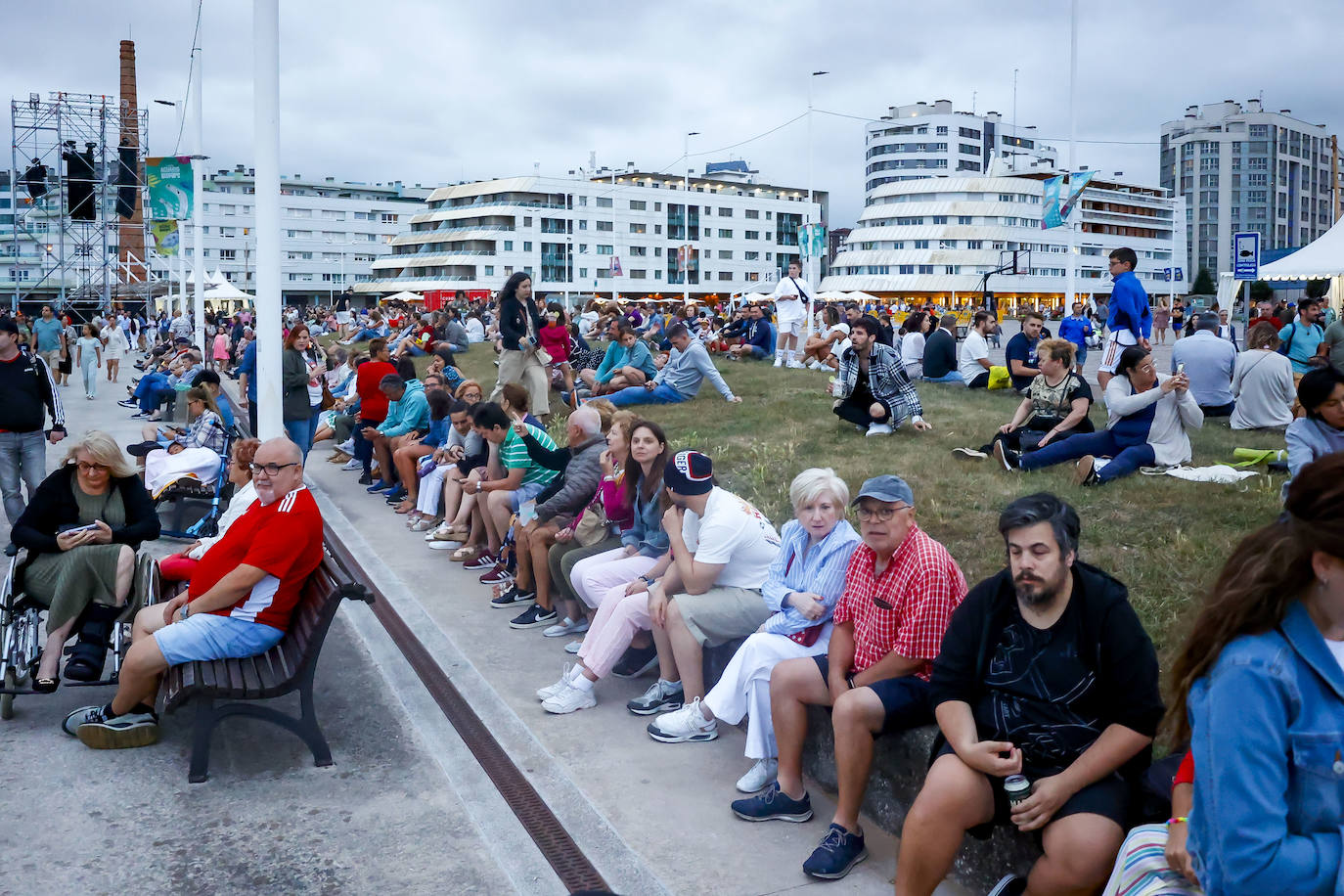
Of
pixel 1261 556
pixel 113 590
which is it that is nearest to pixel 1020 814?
pixel 1261 556

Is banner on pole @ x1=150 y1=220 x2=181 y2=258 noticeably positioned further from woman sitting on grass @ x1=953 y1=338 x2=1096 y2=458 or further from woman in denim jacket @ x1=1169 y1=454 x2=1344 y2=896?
woman in denim jacket @ x1=1169 y1=454 x2=1344 y2=896

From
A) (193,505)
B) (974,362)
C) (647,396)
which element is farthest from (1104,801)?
(974,362)

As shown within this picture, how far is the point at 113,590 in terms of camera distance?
6355mm

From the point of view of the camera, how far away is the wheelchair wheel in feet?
19.5

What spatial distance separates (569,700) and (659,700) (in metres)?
0.50

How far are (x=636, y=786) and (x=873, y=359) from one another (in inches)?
294

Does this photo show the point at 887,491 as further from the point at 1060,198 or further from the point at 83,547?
the point at 1060,198

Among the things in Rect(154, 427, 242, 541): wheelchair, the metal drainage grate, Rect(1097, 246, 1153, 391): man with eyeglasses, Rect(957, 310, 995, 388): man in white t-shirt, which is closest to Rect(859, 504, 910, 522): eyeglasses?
the metal drainage grate

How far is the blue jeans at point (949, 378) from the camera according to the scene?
1720 cm

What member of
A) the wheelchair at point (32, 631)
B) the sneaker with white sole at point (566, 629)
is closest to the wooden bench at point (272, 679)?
the wheelchair at point (32, 631)

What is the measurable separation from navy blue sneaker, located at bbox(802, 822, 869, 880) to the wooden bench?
2.45 metres

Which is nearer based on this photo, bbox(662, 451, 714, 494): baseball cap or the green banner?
bbox(662, 451, 714, 494): baseball cap

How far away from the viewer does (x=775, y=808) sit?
4.86 meters

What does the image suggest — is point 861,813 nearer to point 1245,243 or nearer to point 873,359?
point 873,359
